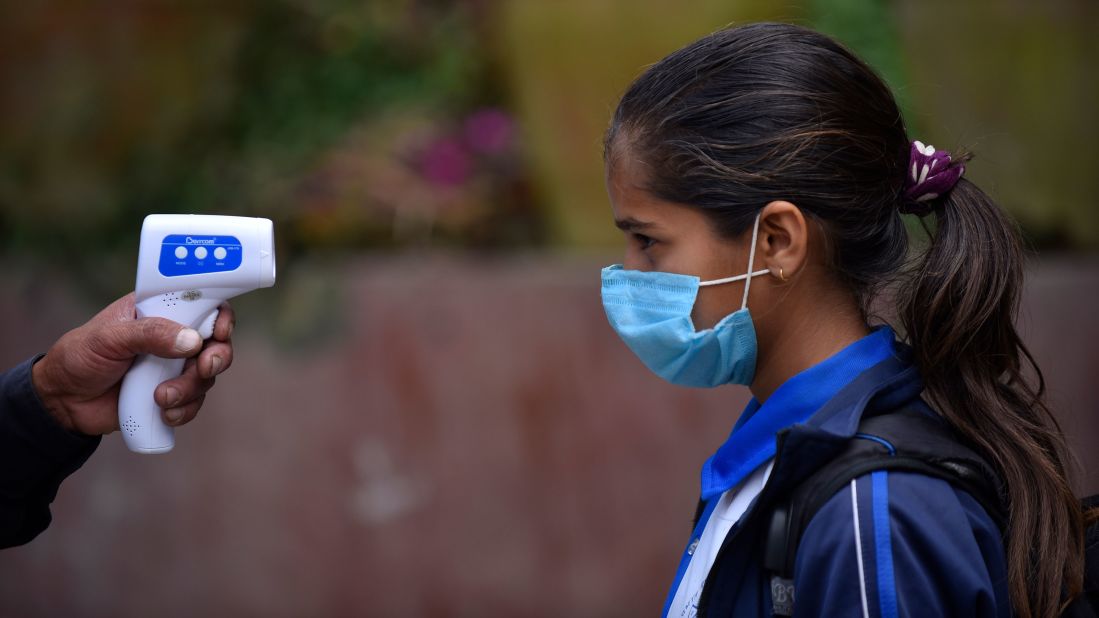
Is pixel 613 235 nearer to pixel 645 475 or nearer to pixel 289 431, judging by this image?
pixel 645 475

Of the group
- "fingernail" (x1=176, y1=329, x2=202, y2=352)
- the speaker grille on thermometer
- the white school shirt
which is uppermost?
"fingernail" (x1=176, y1=329, x2=202, y2=352)

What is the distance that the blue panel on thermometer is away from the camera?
2.07m

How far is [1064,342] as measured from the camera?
3924 millimetres

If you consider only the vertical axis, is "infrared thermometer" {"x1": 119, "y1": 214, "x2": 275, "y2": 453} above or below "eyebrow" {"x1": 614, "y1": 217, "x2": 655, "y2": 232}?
below

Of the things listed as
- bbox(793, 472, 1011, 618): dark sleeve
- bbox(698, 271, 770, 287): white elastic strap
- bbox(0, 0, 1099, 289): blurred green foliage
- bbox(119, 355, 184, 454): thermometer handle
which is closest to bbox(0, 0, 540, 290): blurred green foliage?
bbox(0, 0, 1099, 289): blurred green foliage

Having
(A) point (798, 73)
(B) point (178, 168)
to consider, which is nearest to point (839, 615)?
(A) point (798, 73)

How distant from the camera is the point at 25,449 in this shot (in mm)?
2234

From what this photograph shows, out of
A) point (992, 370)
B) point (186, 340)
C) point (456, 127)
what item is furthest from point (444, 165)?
point (992, 370)

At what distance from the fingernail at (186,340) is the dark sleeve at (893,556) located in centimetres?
119

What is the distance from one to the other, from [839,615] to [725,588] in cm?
21

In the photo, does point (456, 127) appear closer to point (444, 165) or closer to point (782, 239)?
point (444, 165)

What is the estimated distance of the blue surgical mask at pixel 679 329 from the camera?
1.82m

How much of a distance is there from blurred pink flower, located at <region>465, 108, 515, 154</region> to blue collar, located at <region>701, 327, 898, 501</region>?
2.75 metres

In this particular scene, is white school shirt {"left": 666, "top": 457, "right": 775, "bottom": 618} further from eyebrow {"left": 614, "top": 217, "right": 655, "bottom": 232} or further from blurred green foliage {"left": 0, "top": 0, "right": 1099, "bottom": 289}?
blurred green foliage {"left": 0, "top": 0, "right": 1099, "bottom": 289}
